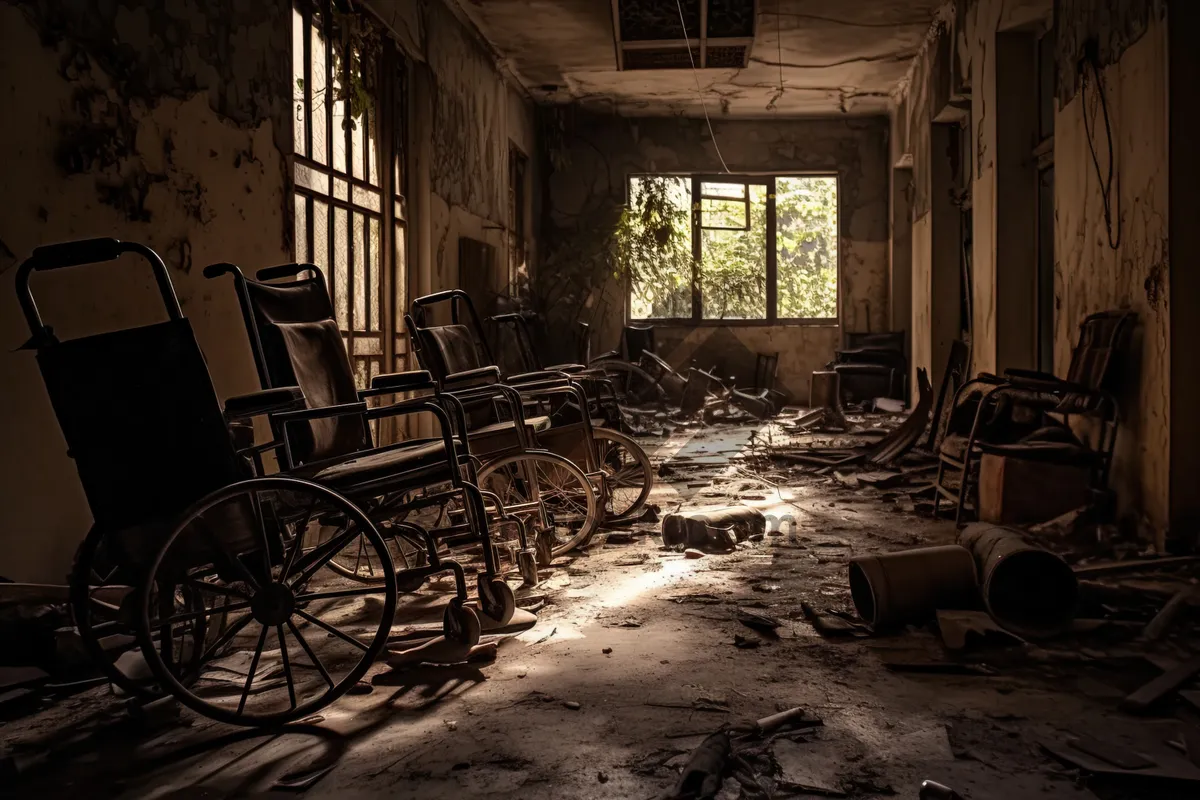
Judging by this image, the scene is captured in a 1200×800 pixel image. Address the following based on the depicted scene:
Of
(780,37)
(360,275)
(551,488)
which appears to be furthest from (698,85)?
(551,488)

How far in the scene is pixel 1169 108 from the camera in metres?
3.49

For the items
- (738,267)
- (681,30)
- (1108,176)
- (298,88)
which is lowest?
(1108,176)

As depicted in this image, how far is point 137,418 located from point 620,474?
123 inches

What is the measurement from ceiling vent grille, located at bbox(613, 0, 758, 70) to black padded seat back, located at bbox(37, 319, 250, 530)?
5421mm

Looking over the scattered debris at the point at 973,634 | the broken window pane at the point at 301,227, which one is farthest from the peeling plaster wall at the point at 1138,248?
the broken window pane at the point at 301,227

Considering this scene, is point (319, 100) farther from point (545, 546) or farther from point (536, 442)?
point (545, 546)

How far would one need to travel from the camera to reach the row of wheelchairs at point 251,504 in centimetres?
204

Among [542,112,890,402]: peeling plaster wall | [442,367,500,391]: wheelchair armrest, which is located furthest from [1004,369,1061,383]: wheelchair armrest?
[542,112,890,402]: peeling plaster wall

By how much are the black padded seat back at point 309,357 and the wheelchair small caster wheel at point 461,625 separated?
792 mm

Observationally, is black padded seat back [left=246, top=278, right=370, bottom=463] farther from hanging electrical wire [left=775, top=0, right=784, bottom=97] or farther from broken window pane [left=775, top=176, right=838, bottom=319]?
broken window pane [left=775, top=176, right=838, bottom=319]

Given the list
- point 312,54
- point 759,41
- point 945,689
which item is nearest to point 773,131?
point 759,41

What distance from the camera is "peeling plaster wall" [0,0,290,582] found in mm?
2682

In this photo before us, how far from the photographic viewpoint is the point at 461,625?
257cm

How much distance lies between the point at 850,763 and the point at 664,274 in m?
9.65
